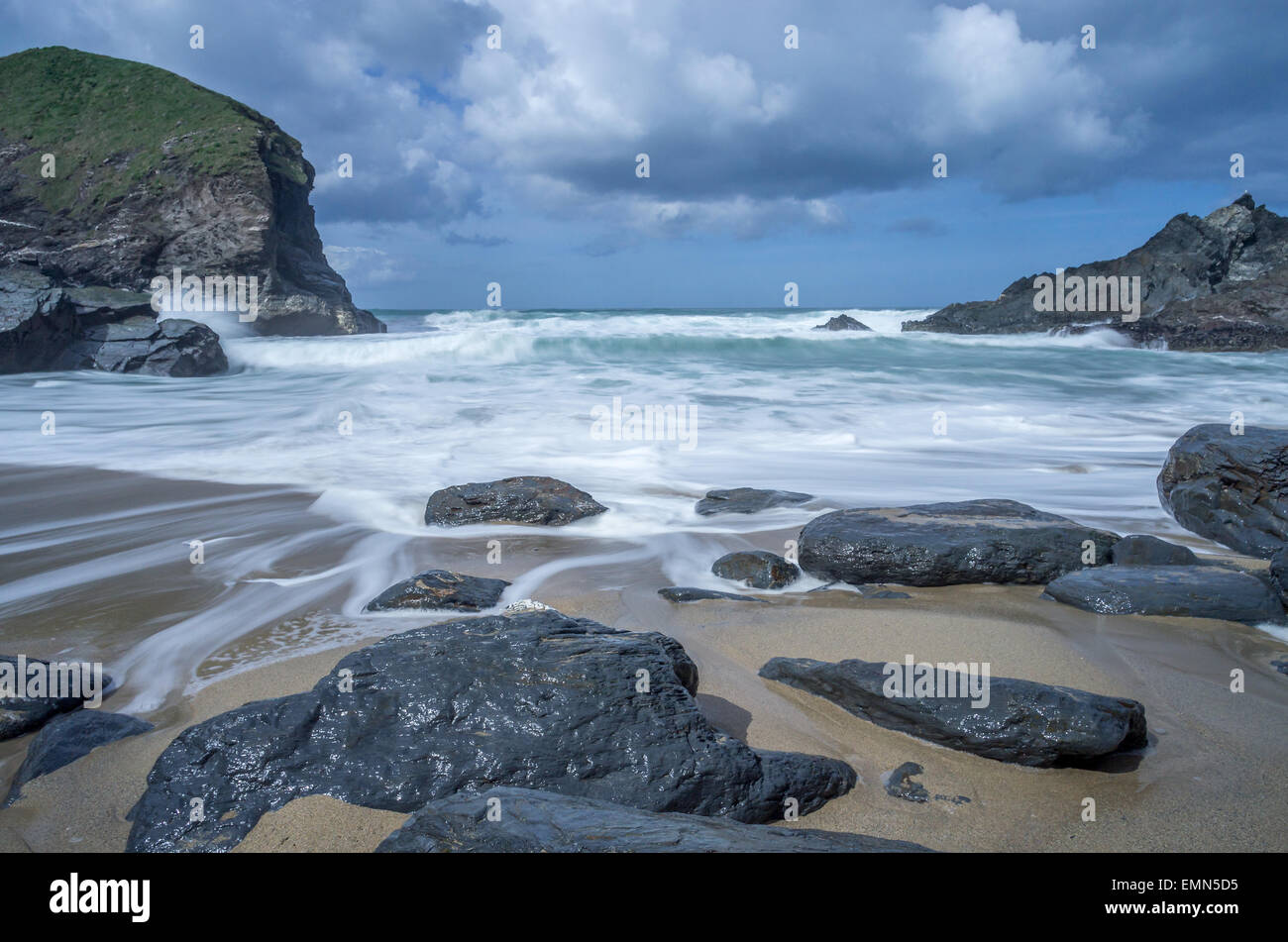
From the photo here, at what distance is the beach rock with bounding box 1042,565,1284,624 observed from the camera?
4059mm

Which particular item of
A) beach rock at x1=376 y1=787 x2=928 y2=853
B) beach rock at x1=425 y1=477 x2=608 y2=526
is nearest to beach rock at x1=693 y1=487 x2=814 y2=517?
beach rock at x1=425 y1=477 x2=608 y2=526

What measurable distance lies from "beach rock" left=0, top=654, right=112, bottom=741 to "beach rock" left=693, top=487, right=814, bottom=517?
178 inches

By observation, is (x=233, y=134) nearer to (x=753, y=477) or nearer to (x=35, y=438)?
(x=35, y=438)

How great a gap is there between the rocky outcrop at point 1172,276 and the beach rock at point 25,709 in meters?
30.1

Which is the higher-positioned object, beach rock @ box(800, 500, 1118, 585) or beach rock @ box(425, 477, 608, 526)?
beach rock @ box(425, 477, 608, 526)

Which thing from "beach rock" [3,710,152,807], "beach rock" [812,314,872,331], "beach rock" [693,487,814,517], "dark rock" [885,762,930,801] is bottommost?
"dark rock" [885,762,930,801]

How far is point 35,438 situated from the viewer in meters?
10.3

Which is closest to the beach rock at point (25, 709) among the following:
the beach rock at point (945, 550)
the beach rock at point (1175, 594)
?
the beach rock at point (945, 550)

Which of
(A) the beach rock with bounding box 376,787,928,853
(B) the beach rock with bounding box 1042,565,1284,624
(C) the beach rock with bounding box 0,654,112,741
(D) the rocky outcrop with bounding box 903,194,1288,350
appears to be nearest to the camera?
(A) the beach rock with bounding box 376,787,928,853

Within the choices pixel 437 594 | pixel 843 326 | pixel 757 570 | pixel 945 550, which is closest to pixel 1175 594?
pixel 945 550

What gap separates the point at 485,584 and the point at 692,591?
1216mm

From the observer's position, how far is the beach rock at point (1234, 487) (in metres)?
5.41

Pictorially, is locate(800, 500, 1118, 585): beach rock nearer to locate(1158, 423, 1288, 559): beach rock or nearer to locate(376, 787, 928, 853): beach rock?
locate(1158, 423, 1288, 559): beach rock
